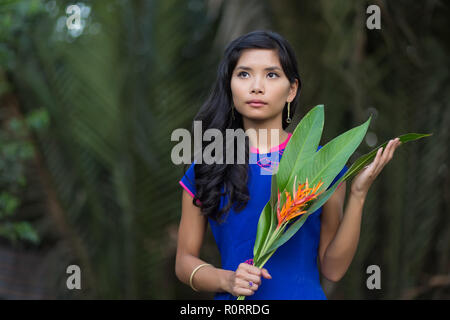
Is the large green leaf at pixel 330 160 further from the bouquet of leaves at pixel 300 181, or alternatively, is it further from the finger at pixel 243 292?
the finger at pixel 243 292

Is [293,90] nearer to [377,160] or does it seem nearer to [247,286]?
[377,160]

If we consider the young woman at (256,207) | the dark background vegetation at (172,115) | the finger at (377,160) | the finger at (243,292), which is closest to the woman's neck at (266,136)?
the young woman at (256,207)

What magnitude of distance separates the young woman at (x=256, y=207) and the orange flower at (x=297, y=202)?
13cm

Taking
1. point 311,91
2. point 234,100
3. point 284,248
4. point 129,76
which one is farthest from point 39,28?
point 284,248

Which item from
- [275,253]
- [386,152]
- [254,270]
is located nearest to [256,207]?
[275,253]

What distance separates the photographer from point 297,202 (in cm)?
114

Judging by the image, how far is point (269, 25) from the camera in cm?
271

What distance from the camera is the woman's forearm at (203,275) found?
1195 millimetres
